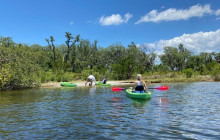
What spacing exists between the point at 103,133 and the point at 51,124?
2845 mm

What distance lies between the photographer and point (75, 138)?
304 inches

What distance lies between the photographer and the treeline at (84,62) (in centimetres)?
3080

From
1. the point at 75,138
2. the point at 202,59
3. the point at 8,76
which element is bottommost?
the point at 75,138

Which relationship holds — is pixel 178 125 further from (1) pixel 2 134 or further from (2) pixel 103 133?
(1) pixel 2 134

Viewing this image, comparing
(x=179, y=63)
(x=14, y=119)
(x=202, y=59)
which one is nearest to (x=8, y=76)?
(x=14, y=119)

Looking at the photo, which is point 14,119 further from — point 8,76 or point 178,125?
point 8,76

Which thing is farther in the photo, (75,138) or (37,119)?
(37,119)

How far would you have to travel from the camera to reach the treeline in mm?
30797

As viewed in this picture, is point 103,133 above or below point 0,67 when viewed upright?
below

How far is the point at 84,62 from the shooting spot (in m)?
85.1

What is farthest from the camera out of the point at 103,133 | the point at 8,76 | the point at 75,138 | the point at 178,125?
the point at 8,76

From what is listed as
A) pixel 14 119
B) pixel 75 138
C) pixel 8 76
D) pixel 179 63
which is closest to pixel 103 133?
pixel 75 138

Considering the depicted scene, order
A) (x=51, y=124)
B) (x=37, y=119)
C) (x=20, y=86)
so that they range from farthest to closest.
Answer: (x=20, y=86) → (x=37, y=119) → (x=51, y=124)

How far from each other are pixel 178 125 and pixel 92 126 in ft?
11.8
